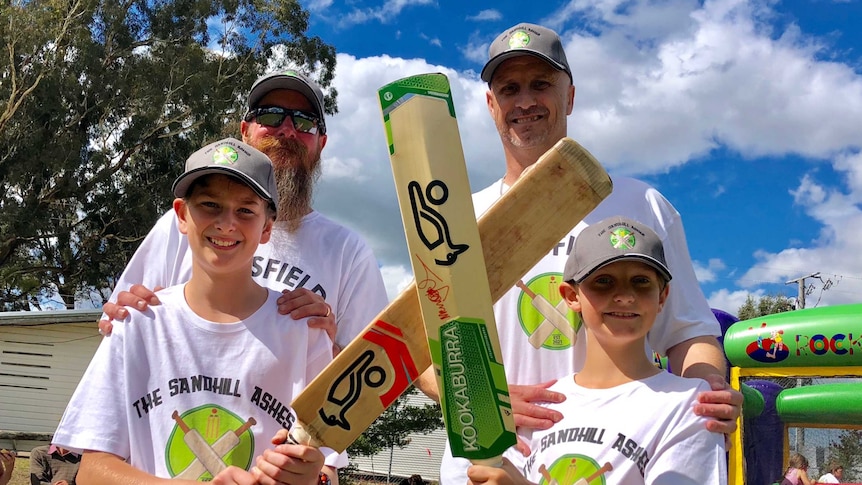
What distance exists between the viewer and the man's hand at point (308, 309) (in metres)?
2.11

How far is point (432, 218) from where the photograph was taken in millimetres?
1637

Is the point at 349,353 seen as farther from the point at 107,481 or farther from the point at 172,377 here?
the point at 107,481

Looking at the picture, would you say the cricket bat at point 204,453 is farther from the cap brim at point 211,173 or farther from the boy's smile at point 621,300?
the boy's smile at point 621,300

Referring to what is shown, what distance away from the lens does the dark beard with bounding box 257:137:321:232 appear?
2.65 m

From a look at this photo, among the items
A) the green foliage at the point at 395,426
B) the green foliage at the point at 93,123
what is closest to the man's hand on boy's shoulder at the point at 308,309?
the green foliage at the point at 395,426

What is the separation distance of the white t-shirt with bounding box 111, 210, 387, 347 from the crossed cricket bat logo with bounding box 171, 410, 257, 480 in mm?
571

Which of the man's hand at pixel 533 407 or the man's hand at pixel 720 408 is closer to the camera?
the man's hand at pixel 720 408

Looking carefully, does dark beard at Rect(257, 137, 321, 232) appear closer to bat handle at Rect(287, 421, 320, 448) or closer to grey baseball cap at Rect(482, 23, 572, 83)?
grey baseball cap at Rect(482, 23, 572, 83)

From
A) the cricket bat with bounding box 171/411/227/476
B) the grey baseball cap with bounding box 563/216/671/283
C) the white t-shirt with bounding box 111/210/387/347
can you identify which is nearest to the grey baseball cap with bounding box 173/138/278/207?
the white t-shirt with bounding box 111/210/387/347

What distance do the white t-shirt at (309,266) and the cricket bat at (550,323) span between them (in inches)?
21.8

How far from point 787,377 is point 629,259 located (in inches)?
259

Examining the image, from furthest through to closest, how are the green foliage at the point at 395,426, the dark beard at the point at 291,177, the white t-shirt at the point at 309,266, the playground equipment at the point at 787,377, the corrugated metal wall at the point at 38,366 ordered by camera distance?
the corrugated metal wall at the point at 38,366 → the green foliage at the point at 395,426 → the playground equipment at the point at 787,377 → the dark beard at the point at 291,177 → the white t-shirt at the point at 309,266

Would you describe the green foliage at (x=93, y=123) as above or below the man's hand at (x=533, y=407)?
above

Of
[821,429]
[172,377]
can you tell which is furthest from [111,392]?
[821,429]
